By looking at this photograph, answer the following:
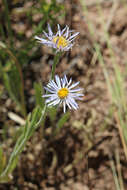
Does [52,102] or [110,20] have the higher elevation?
[110,20]

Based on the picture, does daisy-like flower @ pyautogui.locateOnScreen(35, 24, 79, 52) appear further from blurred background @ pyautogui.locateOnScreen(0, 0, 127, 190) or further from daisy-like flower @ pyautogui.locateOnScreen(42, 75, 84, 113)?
blurred background @ pyautogui.locateOnScreen(0, 0, 127, 190)

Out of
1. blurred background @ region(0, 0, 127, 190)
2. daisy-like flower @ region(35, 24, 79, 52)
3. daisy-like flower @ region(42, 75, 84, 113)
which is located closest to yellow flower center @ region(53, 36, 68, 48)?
daisy-like flower @ region(35, 24, 79, 52)

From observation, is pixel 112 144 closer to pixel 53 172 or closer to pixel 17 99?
pixel 53 172

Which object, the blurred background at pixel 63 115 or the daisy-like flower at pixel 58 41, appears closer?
the daisy-like flower at pixel 58 41

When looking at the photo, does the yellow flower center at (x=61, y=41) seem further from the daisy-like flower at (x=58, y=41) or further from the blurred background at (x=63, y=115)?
the blurred background at (x=63, y=115)

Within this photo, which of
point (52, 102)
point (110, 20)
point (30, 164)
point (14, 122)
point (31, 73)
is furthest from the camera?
point (110, 20)

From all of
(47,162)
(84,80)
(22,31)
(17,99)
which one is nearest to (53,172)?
(47,162)

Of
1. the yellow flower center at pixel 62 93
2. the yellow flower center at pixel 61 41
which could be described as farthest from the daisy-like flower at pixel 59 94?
the yellow flower center at pixel 61 41

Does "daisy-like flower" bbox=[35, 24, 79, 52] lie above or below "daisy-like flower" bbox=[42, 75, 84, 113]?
above
